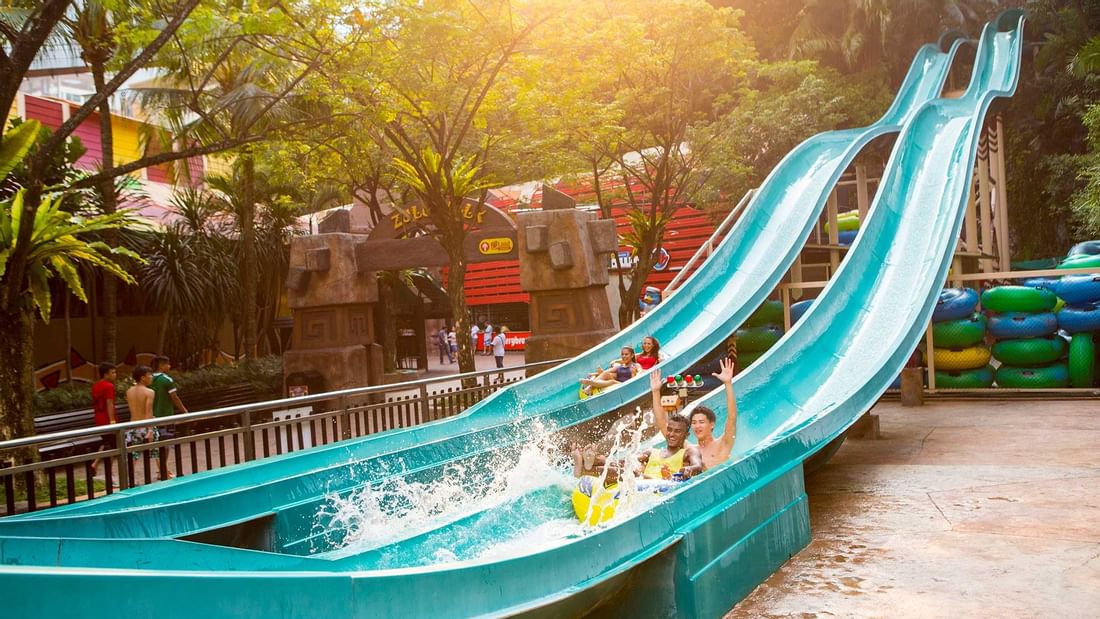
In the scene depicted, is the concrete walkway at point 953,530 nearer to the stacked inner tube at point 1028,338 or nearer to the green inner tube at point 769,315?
the stacked inner tube at point 1028,338

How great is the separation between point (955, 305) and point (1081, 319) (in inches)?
71.4

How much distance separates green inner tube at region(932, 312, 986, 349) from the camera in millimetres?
14556

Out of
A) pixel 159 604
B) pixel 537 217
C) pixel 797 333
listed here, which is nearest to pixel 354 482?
pixel 159 604

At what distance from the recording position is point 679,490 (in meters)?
5.42

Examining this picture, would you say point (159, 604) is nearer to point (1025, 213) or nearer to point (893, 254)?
point (893, 254)

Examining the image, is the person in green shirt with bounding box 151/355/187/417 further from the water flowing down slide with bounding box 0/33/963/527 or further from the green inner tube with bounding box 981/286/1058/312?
the green inner tube with bounding box 981/286/1058/312

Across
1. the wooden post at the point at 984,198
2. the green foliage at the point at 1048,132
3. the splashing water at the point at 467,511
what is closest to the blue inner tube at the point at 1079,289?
the wooden post at the point at 984,198

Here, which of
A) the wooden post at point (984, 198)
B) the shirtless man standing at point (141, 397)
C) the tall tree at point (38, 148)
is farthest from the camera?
the wooden post at point (984, 198)

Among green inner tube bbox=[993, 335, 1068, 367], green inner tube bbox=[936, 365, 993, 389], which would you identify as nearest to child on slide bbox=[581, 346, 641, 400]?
green inner tube bbox=[936, 365, 993, 389]

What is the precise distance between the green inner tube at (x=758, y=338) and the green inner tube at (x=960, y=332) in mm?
2669

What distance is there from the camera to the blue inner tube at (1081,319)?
1401cm

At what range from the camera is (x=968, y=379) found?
14836 mm

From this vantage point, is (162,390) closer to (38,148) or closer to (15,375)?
(15,375)

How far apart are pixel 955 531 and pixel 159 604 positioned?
18.4 ft
